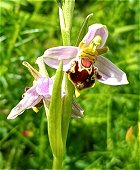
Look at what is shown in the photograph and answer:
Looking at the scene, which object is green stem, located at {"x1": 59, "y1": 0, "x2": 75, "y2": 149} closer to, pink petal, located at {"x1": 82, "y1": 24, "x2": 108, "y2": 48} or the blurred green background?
pink petal, located at {"x1": 82, "y1": 24, "x2": 108, "y2": 48}

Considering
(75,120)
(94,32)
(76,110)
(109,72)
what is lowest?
(75,120)

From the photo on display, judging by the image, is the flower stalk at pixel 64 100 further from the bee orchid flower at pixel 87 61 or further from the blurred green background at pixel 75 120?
the blurred green background at pixel 75 120

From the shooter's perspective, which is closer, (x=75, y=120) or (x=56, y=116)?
(x=56, y=116)

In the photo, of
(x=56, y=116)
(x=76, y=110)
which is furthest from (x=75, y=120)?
(x=56, y=116)

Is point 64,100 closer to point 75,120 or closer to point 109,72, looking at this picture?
point 109,72

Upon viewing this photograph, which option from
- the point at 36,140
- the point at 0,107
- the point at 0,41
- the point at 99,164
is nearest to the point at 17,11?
the point at 0,41

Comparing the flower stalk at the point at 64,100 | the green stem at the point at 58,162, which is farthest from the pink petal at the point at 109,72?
the green stem at the point at 58,162

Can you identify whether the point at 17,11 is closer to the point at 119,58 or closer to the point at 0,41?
the point at 0,41
